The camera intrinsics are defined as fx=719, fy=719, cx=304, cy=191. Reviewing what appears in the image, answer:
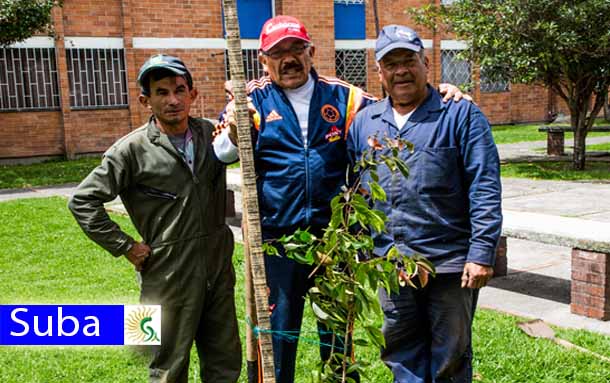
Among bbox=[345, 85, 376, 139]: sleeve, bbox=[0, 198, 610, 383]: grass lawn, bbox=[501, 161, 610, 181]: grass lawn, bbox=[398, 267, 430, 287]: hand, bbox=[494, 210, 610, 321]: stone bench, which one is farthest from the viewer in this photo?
bbox=[501, 161, 610, 181]: grass lawn

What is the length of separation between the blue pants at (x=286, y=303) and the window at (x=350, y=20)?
69.9 ft

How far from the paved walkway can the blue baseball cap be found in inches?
113

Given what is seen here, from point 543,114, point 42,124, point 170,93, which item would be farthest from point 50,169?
point 543,114

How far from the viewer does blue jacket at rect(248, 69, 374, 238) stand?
3350 millimetres

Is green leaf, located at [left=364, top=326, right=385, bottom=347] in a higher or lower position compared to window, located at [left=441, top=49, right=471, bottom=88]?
lower

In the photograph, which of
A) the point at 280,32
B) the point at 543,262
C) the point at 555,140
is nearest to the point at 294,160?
the point at 280,32

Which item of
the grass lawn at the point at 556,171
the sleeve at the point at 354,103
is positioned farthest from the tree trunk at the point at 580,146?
the sleeve at the point at 354,103

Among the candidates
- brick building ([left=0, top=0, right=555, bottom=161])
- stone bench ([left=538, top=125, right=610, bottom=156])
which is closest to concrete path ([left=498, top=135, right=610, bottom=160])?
stone bench ([left=538, top=125, right=610, bottom=156])

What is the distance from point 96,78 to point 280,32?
1839cm

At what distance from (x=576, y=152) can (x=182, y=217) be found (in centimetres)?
1253

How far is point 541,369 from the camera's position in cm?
424

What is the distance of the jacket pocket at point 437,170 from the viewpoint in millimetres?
3158

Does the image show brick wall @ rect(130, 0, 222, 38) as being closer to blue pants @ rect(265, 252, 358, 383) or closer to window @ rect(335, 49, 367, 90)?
window @ rect(335, 49, 367, 90)

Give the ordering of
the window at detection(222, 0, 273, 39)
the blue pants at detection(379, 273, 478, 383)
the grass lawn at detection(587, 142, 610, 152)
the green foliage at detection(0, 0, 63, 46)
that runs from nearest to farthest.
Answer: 1. the blue pants at detection(379, 273, 478, 383)
2. the green foliage at detection(0, 0, 63, 46)
3. the grass lawn at detection(587, 142, 610, 152)
4. the window at detection(222, 0, 273, 39)
